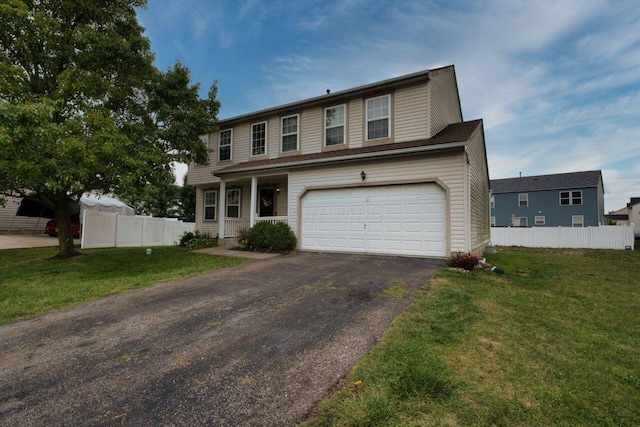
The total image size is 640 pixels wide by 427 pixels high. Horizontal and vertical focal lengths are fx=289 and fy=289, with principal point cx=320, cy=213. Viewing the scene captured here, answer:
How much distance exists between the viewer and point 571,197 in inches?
1124

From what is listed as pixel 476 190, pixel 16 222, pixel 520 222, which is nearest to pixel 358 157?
pixel 476 190

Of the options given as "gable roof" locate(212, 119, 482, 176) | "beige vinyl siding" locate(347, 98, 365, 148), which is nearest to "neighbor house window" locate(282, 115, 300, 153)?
"gable roof" locate(212, 119, 482, 176)

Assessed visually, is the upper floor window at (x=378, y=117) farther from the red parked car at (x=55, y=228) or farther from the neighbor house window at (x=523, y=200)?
the neighbor house window at (x=523, y=200)

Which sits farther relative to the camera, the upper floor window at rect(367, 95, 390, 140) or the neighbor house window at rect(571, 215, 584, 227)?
the neighbor house window at rect(571, 215, 584, 227)

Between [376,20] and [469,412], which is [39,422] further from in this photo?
[376,20]

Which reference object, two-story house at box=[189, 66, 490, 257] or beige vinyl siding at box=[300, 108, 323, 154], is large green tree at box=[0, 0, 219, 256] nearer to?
two-story house at box=[189, 66, 490, 257]

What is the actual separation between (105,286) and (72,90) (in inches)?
210

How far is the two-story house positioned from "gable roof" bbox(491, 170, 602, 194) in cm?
2286

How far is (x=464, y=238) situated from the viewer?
26.8ft

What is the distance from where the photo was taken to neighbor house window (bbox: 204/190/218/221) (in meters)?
15.4

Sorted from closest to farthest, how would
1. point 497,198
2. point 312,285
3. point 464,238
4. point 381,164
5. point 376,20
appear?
point 312,285 < point 464,238 < point 381,164 < point 376,20 < point 497,198

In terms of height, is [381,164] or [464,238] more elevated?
[381,164]

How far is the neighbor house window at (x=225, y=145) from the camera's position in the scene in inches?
572

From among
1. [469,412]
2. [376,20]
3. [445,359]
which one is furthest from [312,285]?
[376,20]
